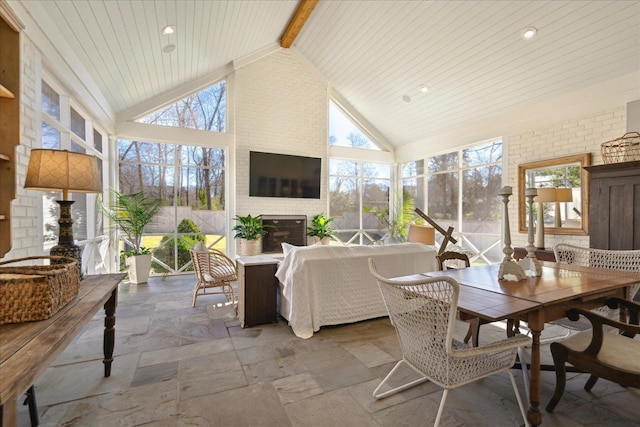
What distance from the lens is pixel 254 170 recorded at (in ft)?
20.8

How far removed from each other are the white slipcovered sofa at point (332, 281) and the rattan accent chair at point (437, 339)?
1288 millimetres

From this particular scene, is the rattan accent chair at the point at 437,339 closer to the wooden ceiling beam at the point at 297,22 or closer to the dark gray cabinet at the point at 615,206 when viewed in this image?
the dark gray cabinet at the point at 615,206

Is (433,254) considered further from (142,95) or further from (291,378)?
(142,95)

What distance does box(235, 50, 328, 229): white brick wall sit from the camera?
6.30 m

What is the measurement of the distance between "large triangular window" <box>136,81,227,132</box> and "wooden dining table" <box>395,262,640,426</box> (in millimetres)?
5580

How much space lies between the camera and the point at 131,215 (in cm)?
495

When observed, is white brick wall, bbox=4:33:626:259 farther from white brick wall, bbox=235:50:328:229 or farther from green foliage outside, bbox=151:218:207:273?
green foliage outside, bbox=151:218:207:273

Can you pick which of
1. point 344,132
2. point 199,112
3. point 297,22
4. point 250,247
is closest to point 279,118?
point 199,112

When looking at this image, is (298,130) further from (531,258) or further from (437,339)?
(437,339)

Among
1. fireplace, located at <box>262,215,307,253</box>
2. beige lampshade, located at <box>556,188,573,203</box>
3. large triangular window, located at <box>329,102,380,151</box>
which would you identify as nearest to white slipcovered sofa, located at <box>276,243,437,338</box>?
beige lampshade, located at <box>556,188,573,203</box>

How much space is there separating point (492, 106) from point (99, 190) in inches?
232

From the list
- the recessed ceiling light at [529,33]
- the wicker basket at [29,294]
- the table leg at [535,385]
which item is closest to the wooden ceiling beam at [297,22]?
the recessed ceiling light at [529,33]

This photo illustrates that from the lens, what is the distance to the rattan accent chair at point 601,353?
153 centimetres

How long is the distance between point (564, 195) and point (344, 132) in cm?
472
